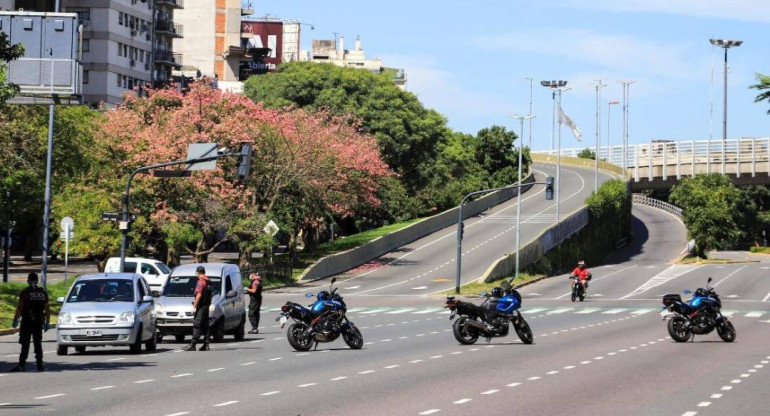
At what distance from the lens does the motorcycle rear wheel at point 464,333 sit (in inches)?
1217

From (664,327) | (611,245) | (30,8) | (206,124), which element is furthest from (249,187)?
(611,245)

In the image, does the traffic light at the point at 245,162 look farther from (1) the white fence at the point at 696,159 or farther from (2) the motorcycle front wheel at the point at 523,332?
(1) the white fence at the point at 696,159

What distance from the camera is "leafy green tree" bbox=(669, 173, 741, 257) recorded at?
104 meters

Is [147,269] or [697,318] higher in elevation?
[147,269]

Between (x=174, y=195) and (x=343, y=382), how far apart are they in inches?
1876

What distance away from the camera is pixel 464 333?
31.0 metres

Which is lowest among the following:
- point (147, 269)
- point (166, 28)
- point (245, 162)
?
point (147, 269)

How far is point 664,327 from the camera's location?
40656 millimetres

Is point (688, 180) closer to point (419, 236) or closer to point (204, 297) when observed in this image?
point (419, 236)

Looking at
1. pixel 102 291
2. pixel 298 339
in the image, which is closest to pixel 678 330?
pixel 298 339

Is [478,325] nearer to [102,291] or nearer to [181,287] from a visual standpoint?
[181,287]

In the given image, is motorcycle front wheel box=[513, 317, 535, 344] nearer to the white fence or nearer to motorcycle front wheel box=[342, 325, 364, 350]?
motorcycle front wheel box=[342, 325, 364, 350]

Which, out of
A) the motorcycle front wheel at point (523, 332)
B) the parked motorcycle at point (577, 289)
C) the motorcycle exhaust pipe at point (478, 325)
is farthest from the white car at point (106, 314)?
the parked motorcycle at point (577, 289)

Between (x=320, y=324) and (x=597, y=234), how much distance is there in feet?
244
